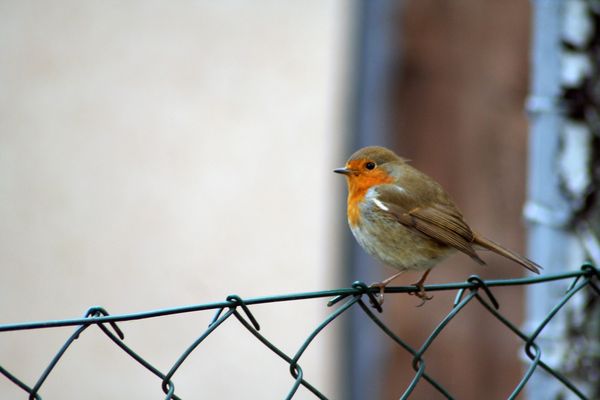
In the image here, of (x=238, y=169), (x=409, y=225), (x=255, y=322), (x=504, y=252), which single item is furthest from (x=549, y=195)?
(x=238, y=169)

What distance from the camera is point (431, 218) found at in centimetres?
285

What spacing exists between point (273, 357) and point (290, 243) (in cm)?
64

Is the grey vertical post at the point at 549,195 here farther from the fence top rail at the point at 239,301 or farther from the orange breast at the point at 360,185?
the fence top rail at the point at 239,301

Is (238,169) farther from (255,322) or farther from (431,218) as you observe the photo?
(255,322)

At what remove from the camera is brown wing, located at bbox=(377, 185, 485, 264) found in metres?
2.78

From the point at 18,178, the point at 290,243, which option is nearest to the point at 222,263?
the point at 290,243

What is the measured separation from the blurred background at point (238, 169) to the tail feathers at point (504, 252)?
7.29 feet

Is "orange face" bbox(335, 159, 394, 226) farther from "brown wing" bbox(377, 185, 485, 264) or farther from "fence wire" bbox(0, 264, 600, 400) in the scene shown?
"fence wire" bbox(0, 264, 600, 400)

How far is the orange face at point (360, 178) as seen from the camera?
2963 mm

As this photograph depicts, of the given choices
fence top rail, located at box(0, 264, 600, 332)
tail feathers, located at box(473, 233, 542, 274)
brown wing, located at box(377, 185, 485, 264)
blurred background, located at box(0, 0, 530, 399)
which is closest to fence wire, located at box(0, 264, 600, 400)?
fence top rail, located at box(0, 264, 600, 332)

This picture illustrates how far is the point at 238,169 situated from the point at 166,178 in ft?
1.30

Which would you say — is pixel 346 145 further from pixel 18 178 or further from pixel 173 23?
pixel 18 178

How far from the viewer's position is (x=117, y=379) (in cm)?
517

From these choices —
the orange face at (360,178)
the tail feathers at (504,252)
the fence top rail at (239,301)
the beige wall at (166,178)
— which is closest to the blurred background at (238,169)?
the beige wall at (166,178)
